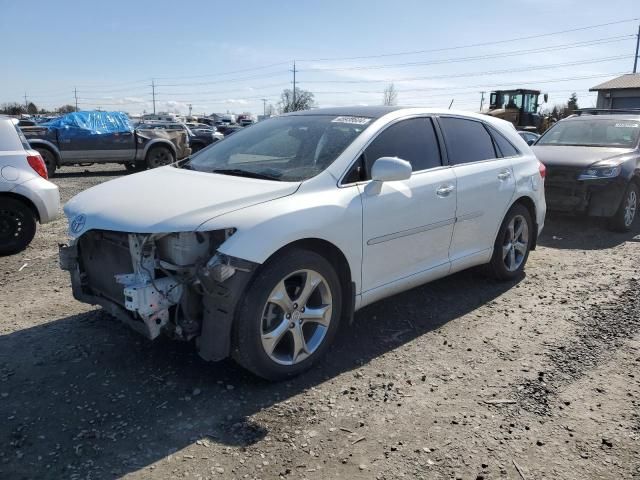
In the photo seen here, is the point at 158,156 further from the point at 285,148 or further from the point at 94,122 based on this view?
the point at 285,148

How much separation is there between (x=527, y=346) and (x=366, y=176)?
68.6 inches

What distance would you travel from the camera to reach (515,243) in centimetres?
541

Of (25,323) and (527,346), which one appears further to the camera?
(25,323)

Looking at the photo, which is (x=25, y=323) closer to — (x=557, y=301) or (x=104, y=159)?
(x=557, y=301)

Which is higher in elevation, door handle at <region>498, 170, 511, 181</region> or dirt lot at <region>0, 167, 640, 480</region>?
door handle at <region>498, 170, 511, 181</region>


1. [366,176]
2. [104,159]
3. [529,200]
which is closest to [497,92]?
[104,159]

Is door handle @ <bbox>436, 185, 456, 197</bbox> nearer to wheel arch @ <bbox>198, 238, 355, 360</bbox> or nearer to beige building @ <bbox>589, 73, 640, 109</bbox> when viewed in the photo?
wheel arch @ <bbox>198, 238, 355, 360</bbox>

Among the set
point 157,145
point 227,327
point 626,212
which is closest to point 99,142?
point 157,145

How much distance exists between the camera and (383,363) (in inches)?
146

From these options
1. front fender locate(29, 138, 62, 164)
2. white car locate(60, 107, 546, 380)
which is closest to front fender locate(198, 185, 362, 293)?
white car locate(60, 107, 546, 380)

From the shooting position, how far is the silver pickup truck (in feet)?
46.0

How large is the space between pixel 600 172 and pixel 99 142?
12.2 m

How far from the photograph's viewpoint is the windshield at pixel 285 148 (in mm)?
3756

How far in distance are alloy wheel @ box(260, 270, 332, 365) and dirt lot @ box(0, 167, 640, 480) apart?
0.20 meters
